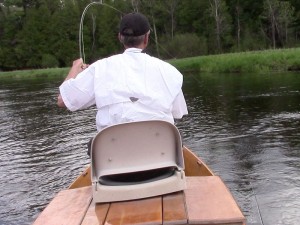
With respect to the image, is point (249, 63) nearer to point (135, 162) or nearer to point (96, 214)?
point (135, 162)

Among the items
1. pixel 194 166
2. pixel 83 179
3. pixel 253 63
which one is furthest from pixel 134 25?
pixel 253 63

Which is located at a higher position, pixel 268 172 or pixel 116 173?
pixel 116 173

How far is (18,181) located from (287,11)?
168ft

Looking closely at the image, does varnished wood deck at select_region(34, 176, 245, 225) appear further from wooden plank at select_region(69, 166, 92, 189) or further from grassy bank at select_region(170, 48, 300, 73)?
grassy bank at select_region(170, 48, 300, 73)

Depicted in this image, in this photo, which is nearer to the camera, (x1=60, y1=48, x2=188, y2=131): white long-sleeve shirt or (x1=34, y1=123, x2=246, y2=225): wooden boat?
(x1=34, y1=123, x2=246, y2=225): wooden boat

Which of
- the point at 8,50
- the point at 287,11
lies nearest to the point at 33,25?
the point at 8,50

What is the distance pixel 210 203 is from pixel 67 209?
101cm

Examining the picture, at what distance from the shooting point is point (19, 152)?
1081 centimetres

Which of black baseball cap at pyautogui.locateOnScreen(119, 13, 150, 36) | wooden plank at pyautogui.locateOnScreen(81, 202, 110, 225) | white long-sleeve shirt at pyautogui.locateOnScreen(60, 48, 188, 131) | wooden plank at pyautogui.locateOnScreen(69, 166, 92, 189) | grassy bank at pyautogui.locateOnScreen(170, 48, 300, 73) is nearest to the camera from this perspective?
wooden plank at pyautogui.locateOnScreen(81, 202, 110, 225)

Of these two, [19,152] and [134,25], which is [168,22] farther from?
[134,25]

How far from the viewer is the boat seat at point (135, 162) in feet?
11.0

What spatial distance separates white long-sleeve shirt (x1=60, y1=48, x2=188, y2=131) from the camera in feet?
11.4

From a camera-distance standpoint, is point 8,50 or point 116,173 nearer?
point 116,173

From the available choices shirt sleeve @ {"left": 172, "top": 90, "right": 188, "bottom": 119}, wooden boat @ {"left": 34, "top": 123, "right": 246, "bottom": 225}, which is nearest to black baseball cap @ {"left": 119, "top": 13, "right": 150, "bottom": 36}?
shirt sleeve @ {"left": 172, "top": 90, "right": 188, "bottom": 119}
